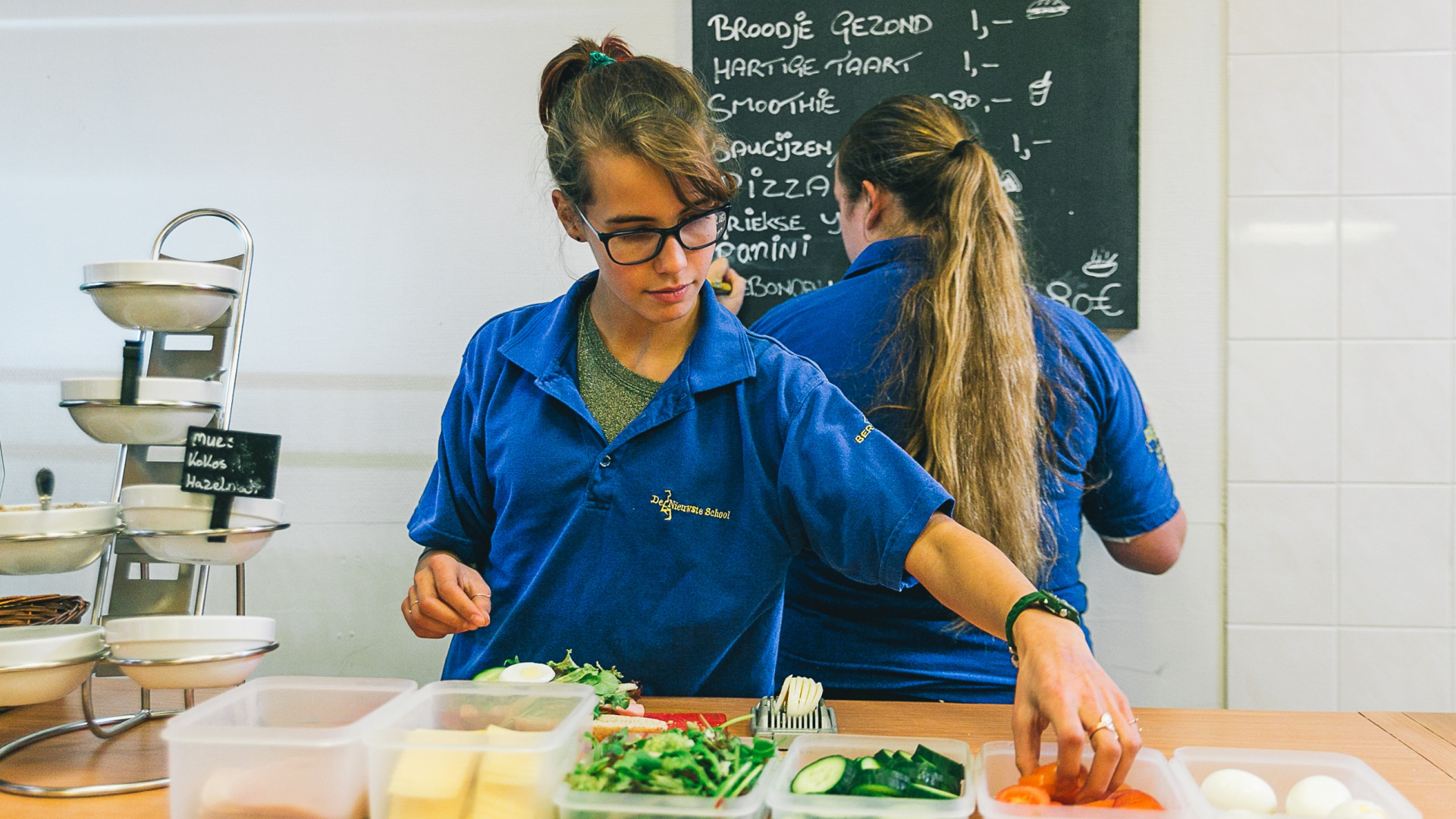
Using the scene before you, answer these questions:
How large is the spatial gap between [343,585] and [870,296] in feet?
5.10

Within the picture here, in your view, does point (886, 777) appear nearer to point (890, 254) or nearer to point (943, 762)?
point (943, 762)

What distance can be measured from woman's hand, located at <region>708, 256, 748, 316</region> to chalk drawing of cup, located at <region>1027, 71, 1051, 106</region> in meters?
0.79

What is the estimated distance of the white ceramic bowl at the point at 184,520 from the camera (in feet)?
3.76

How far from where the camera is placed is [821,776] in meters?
0.87

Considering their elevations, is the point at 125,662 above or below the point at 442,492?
below

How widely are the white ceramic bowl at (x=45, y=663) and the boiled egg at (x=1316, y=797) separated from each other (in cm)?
126

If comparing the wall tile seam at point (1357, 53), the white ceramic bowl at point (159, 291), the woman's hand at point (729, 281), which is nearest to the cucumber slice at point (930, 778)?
the white ceramic bowl at point (159, 291)

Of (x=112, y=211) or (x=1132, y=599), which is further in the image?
(x=112, y=211)

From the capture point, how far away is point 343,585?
8.00ft

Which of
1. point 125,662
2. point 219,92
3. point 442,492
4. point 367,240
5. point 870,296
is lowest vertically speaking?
point 125,662

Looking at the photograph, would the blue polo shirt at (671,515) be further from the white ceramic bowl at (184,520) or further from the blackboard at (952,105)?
the blackboard at (952,105)

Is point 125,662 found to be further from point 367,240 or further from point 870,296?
point 367,240

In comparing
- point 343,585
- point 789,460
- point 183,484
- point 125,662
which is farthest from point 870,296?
point 343,585

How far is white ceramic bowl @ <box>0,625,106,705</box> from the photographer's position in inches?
42.1
